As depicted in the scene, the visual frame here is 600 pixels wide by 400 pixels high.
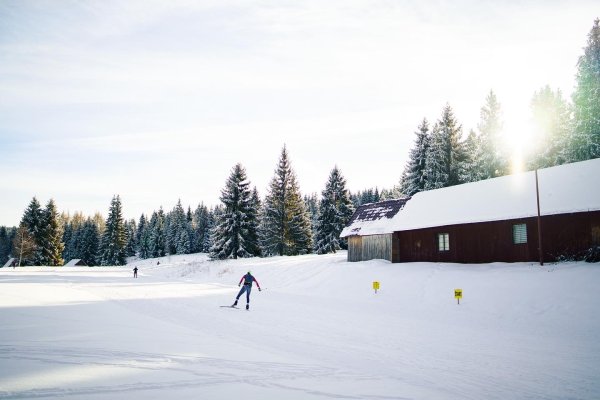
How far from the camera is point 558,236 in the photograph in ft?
68.0

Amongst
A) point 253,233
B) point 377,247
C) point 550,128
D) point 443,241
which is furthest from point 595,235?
point 253,233

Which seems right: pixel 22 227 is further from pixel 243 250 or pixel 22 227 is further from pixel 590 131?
pixel 590 131

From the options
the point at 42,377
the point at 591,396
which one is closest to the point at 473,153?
the point at 591,396

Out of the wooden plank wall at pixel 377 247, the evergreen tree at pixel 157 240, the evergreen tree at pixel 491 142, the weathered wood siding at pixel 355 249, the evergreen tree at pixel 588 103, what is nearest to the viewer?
the wooden plank wall at pixel 377 247

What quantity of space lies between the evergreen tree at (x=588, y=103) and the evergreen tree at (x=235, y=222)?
35488 millimetres

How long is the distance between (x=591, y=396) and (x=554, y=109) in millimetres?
40818

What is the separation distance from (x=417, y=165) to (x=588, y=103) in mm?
17084

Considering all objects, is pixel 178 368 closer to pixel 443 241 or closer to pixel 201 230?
pixel 443 241

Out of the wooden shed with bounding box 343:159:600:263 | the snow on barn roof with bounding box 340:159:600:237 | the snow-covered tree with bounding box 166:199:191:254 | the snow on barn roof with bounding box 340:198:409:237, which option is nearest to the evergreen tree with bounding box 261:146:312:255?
the snow on barn roof with bounding box 340:198:409:237

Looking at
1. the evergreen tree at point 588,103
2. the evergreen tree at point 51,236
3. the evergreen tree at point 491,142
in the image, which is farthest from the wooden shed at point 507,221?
the evergreen tree at point 51,236

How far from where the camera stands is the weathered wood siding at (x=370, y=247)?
99.2 feet

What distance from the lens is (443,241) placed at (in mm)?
26672

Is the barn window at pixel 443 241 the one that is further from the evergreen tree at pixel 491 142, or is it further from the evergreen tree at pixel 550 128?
the evergreen tree at pixel 491 142

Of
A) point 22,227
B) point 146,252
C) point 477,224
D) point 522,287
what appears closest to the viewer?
point 522,287
